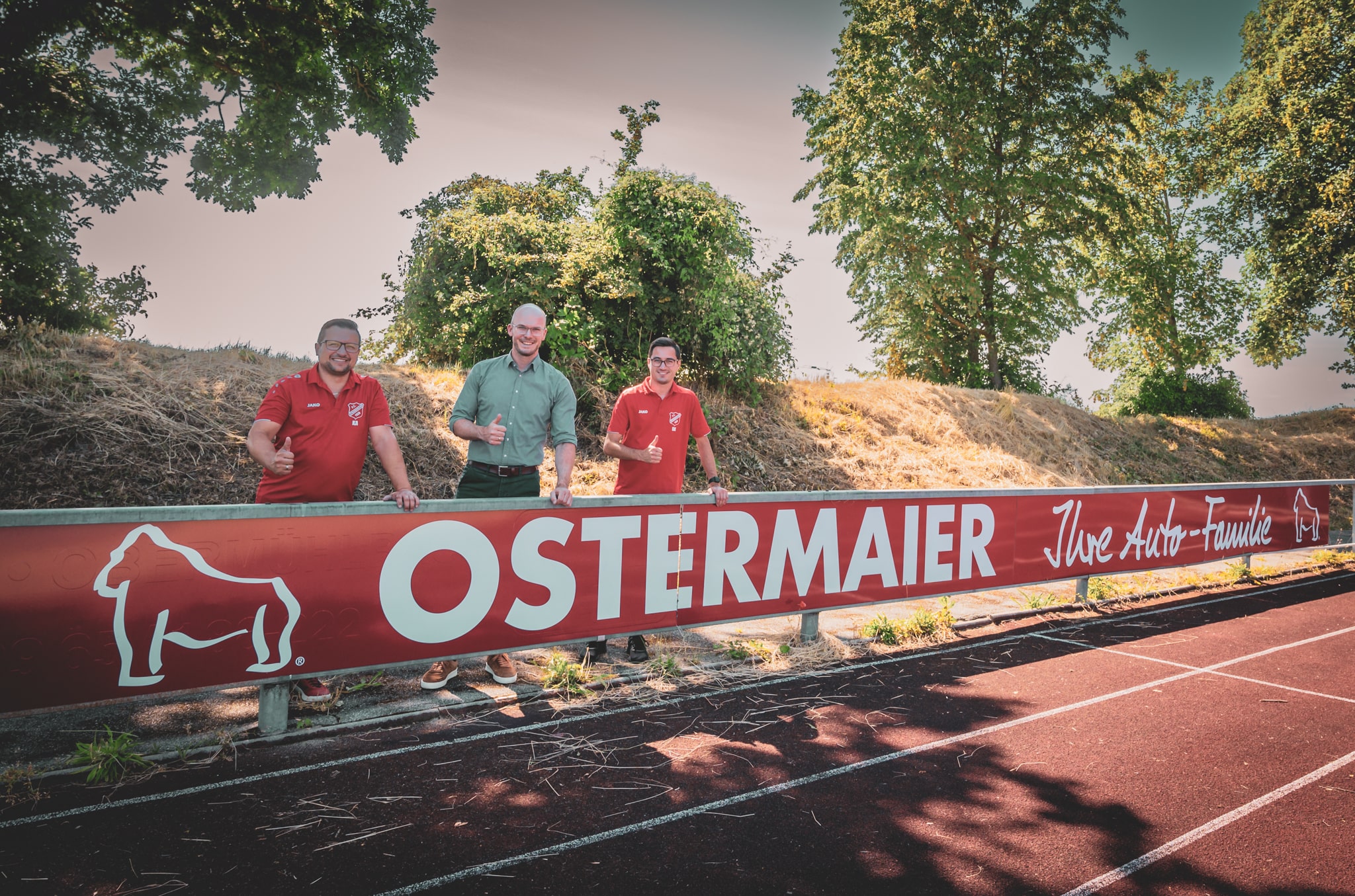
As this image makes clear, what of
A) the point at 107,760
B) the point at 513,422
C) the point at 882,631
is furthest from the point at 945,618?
the point at 107,760

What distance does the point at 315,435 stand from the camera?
15.3 ft

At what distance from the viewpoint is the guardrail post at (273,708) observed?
4.37 m

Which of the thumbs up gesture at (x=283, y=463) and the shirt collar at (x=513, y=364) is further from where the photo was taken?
the shirt collar at (x=513, y=364)

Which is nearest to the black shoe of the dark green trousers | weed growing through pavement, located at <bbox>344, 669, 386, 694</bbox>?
the dark green trousers

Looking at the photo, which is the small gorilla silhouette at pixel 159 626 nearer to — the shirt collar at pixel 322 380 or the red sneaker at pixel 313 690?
the red sneaker at pixel 313 690

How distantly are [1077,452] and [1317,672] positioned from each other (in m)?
13.4

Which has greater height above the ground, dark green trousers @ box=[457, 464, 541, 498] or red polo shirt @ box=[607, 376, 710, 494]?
red polo shirt @ box=[607, 376, 710, 494]

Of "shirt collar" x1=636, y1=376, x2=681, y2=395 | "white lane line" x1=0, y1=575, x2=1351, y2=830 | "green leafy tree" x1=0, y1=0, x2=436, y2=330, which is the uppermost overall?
"green leafy tree" x1=0, y1=0, x2=436, y2=330

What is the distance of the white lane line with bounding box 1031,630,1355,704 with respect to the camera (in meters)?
5.70

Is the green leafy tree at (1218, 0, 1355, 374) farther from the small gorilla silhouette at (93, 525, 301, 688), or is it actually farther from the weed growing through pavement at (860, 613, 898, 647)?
the small gorilla silhouette at (93, 525, 301, 688)

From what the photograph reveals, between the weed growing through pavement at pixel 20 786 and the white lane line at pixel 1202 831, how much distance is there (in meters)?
5.00

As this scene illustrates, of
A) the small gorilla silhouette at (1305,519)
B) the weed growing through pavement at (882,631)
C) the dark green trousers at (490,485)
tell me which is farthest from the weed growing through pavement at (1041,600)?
the dark green trousers at (490,485)

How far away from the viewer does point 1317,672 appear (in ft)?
20.7

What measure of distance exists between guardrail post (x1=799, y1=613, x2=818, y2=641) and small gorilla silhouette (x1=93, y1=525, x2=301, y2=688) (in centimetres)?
458
